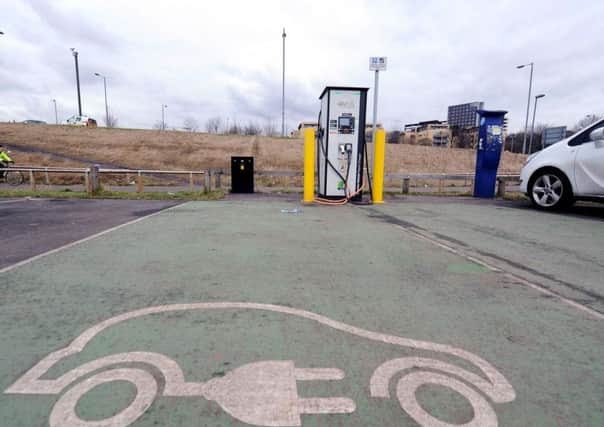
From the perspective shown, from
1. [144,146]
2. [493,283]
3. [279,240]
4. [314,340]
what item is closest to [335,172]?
[279,240]

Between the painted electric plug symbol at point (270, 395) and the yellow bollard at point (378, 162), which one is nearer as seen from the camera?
the painted electric plug symbol at point (270, 395)

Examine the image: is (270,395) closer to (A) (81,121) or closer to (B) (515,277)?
(B) (515,277)

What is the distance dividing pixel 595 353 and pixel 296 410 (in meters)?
1.81

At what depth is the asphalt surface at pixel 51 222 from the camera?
13.5ft

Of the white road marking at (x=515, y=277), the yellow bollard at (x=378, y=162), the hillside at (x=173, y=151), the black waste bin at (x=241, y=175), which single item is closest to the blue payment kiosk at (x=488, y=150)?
the yellow bollard at (x=378, y=162)

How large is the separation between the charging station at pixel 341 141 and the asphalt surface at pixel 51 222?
4654mm

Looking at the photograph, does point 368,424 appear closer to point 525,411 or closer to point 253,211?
point 525,411

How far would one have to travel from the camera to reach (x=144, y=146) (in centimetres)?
3288

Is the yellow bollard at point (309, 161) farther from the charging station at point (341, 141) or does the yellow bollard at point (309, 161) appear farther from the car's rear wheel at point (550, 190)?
the car's rear wheel at point (550, 190)

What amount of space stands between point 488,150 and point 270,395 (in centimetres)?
1218

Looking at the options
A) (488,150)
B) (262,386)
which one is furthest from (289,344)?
(488,150)

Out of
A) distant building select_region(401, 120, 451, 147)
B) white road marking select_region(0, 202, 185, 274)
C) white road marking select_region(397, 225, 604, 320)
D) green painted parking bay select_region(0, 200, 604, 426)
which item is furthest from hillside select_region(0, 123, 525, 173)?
distant building select_region(401, 120, 451, 147)

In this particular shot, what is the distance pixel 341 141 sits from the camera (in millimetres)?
9289

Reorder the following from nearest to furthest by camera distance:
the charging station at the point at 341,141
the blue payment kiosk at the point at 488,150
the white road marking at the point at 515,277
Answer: the white road marking at the point at 515,277 < the charging station at the point at 341,141 < the blue payment kiosk at the point at 488,150
